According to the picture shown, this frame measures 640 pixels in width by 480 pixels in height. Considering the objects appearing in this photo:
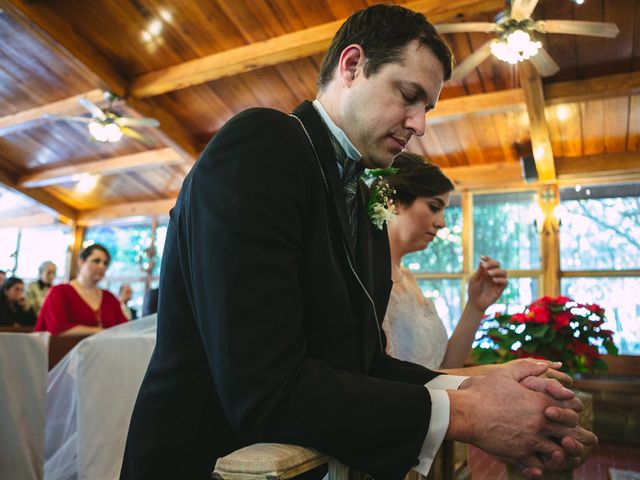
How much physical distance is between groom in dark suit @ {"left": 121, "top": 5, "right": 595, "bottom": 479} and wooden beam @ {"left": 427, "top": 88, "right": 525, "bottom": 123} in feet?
18.0

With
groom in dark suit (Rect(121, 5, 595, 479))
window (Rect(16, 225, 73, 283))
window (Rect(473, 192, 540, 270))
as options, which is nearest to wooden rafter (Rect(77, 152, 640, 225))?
window (Rect(473, 192, 540, 270))

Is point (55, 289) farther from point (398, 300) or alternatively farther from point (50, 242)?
point (50, 242)

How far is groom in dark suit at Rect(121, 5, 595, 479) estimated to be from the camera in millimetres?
757

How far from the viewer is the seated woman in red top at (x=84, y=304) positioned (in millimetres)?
3881

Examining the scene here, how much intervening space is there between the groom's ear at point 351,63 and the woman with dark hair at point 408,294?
96 cm

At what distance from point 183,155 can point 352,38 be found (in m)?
7.48

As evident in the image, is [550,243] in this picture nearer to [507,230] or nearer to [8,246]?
[507,230]

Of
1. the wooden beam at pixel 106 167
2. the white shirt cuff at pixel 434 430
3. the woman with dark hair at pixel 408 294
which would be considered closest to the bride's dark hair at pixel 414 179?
the woman with dark hair at pixel 408 294

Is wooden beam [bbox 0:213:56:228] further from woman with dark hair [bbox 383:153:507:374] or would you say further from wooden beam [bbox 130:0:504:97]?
woman with dark hair [bbox 383:153:507:374]

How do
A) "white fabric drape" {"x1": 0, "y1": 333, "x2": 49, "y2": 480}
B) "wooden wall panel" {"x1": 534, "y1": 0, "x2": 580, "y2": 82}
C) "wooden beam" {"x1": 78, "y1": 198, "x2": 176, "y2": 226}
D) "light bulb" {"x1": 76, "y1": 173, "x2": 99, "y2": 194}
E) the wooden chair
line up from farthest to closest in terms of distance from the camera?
1. "light bulb" {"x1": 76, "y1": 173, "x2": 99, "y2": 194}
2. "wooden beam" {"x1": 78, "y1": 198, "x2": 176, "y2": 226}
3. "wooden wall panel" {"x1": 534, "y1": 0, "x2": 580, "y2": 82}
4. "white fabric drape" {"x1": 0, "y1": 333, "x2": 49, "y2": 480}
5. the wooden chair

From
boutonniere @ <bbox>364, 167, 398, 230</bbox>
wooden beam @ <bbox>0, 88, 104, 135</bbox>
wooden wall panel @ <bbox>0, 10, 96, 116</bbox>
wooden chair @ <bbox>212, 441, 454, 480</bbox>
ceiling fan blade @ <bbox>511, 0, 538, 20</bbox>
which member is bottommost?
wooden chair @ <bbox>212, 441, 454, 480</bbox>

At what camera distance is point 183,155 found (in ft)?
27.0

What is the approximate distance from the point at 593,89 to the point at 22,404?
20.0 feet

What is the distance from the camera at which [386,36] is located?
107 centimetres
